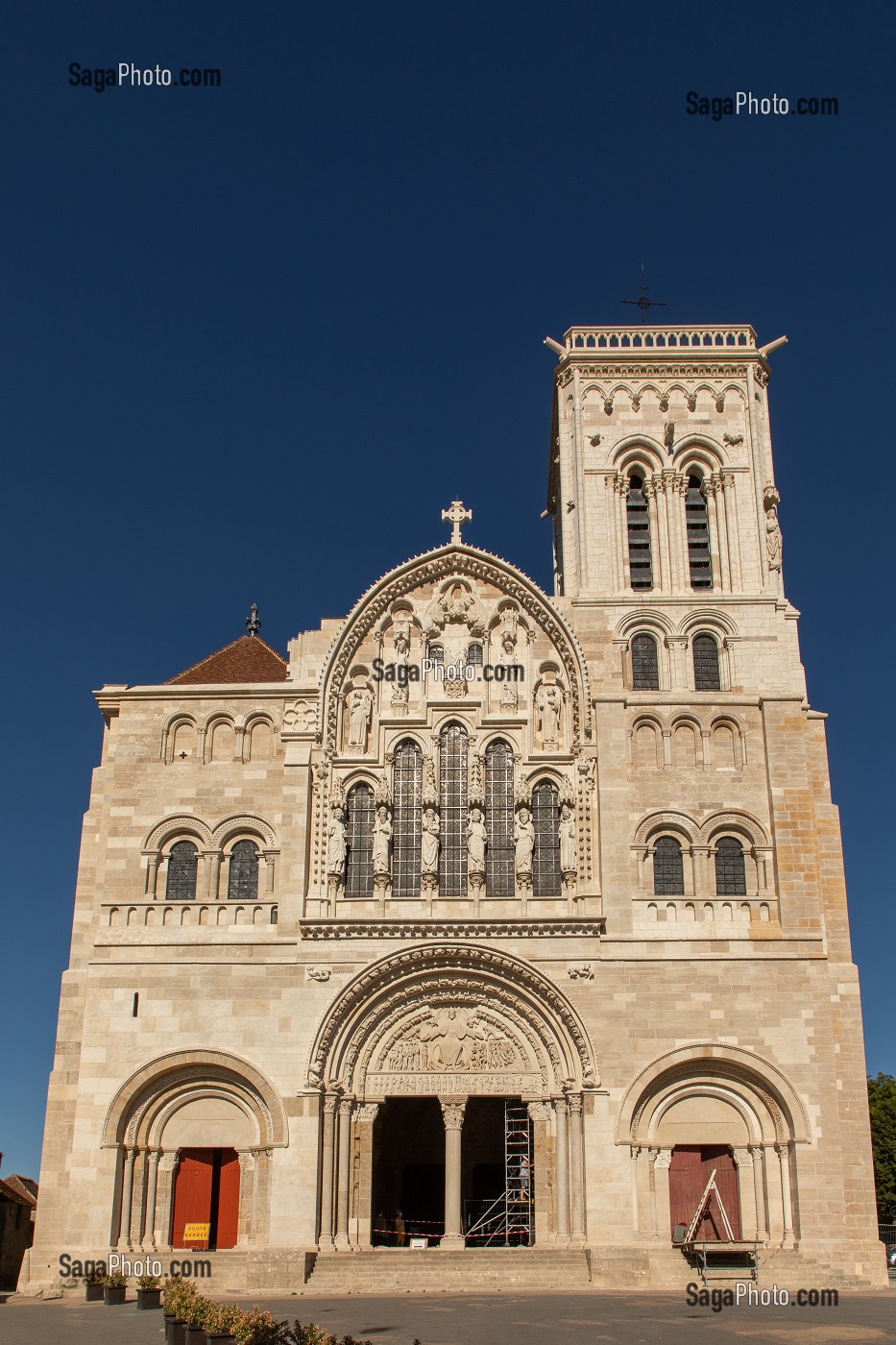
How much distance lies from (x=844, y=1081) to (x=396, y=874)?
1119cm

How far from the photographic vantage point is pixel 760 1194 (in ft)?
93.9

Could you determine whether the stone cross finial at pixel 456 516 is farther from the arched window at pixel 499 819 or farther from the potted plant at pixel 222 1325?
the potted plant at pixel 222 1325

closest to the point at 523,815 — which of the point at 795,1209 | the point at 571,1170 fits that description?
the point at 571,1170

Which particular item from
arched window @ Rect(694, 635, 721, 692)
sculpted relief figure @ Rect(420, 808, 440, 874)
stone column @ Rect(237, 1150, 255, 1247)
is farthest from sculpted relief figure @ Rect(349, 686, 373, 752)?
Result: stone column @ Rect(237, 1150, 255, 1247)

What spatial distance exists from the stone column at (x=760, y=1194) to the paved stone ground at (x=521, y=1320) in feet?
7.66

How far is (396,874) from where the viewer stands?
31484 mm

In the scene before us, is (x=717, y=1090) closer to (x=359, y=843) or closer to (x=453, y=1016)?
(x=453, y=1016)

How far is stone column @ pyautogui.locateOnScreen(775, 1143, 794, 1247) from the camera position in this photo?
28.1 meters

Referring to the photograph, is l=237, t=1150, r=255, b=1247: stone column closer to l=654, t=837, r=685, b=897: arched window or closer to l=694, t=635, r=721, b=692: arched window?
l=654, t=837, r=685, b=897: arched window

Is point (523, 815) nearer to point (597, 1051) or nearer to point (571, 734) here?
point (571, 734)

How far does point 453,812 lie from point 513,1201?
901 centimetres

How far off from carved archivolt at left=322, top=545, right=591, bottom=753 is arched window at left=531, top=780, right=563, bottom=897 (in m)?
1.60

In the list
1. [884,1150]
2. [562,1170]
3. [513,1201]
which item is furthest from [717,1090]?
[884,1150]

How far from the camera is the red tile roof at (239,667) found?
1378 inches
